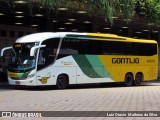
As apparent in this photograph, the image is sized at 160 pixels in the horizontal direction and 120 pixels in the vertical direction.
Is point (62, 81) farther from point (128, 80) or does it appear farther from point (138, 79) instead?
point (138, 79)

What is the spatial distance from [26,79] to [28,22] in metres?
13.5

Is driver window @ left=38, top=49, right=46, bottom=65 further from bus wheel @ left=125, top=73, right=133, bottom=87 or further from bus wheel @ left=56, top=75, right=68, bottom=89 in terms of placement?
bus wheel @ left=125, top=73, right=133, bottom=87

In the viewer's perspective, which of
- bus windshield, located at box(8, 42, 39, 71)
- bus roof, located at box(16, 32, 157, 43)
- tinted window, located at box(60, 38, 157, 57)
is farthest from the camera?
tinted window, located at box(60, 38, 157, 57)

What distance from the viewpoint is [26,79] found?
955 inches

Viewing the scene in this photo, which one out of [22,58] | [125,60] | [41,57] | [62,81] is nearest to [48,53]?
[41,57]

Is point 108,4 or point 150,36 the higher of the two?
point 108,4

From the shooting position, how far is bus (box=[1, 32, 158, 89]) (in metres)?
24.5

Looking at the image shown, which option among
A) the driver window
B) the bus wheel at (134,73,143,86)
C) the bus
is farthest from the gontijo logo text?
the driver window

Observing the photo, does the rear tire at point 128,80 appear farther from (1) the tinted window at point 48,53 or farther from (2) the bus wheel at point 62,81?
(1) the tinted window at point 48,53

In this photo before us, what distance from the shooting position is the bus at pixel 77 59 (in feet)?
80.3

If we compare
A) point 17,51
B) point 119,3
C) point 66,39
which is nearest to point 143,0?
point 119,3

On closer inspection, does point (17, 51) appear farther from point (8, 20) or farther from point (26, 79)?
point (8, 20)

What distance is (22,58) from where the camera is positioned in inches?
971

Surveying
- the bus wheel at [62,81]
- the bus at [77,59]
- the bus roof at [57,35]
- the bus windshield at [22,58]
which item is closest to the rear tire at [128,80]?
the bus at [77,59]
